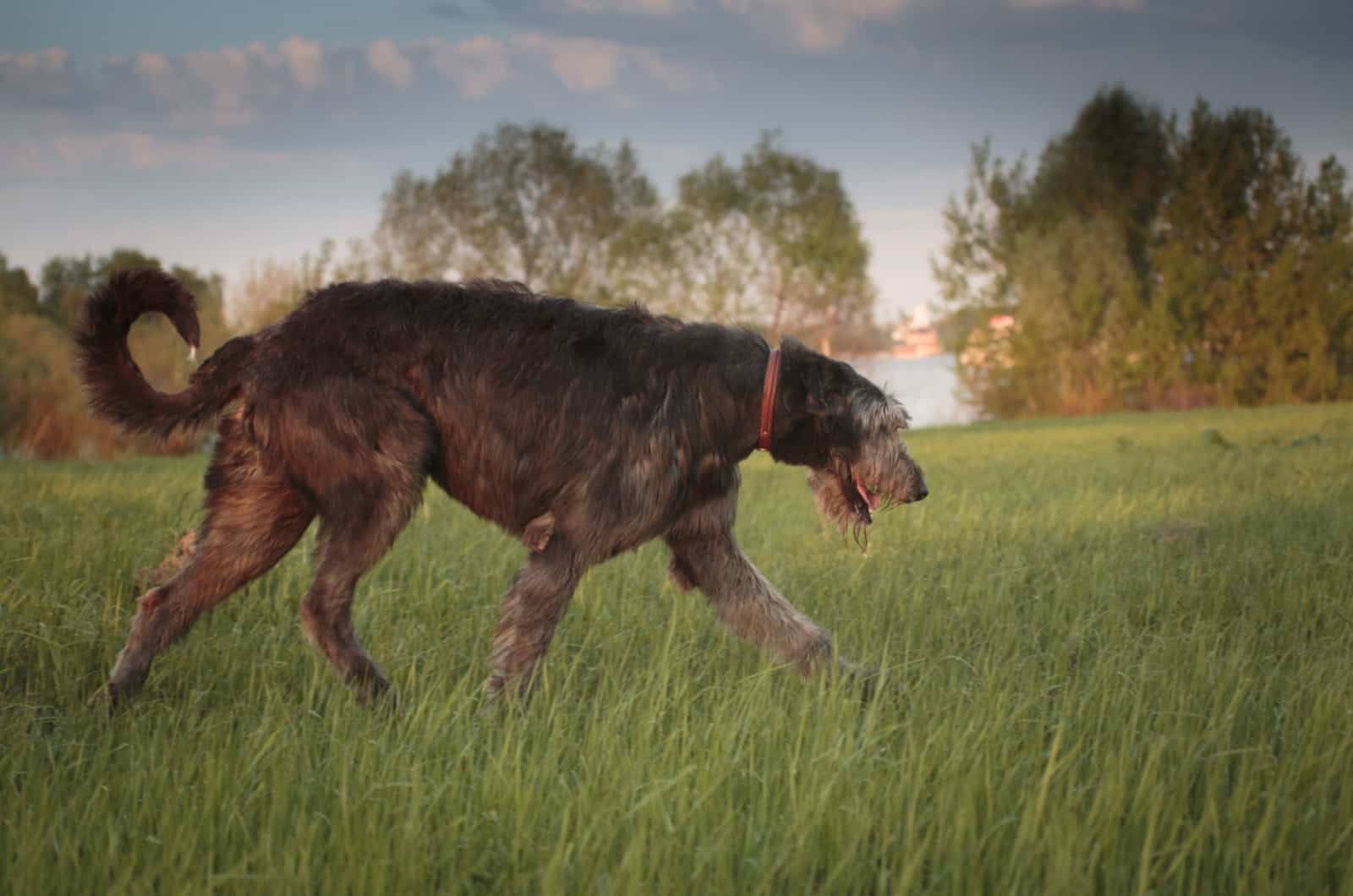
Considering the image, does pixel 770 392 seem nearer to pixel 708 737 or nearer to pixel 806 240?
pixel 708 737

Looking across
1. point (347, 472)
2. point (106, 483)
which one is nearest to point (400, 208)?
point (106, 483)

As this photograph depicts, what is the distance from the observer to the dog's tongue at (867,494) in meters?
4.41

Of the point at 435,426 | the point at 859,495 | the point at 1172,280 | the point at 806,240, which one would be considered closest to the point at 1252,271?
the point at 1172,280

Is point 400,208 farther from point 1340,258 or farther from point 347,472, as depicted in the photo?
point 347,472

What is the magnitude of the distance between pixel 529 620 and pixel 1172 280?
25.2m

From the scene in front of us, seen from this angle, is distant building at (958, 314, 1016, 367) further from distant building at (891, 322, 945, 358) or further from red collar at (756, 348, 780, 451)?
red collar at (756, 348, 780, 451)

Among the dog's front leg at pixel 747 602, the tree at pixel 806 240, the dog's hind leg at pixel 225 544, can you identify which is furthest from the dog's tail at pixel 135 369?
the tree at pixel 806 240

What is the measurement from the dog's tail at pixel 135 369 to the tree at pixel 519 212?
31.3 metres

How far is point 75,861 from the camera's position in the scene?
240cm

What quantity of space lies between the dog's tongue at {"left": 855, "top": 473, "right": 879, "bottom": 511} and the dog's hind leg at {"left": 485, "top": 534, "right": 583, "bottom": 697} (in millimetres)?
1307

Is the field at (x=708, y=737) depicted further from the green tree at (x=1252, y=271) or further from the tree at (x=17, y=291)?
the green tree at (x=1252, y=271)

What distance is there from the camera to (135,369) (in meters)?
4.08

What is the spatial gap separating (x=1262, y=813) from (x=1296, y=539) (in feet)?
15.2

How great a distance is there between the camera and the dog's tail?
3.96m
